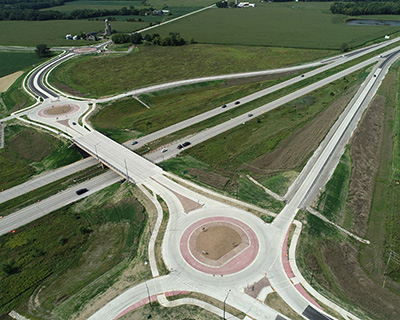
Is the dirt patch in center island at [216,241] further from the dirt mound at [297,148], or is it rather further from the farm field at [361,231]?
the dirt mound at [297,148]

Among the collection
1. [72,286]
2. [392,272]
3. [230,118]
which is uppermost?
[230,118]

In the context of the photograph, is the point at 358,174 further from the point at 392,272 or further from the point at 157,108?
the point at 157,108

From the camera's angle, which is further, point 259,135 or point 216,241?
point 259,135

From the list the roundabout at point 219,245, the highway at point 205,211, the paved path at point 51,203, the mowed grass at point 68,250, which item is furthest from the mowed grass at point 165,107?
the roundabout at point 219,245

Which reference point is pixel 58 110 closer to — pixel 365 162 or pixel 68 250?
pixel 68 250

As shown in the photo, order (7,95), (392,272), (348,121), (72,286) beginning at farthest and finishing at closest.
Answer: (7,95) → (348,121) → (392,272) → (72,286)

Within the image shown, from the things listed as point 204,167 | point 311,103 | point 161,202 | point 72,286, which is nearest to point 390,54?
point 311,103

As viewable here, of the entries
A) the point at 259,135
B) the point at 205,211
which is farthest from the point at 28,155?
the point at 259,135
